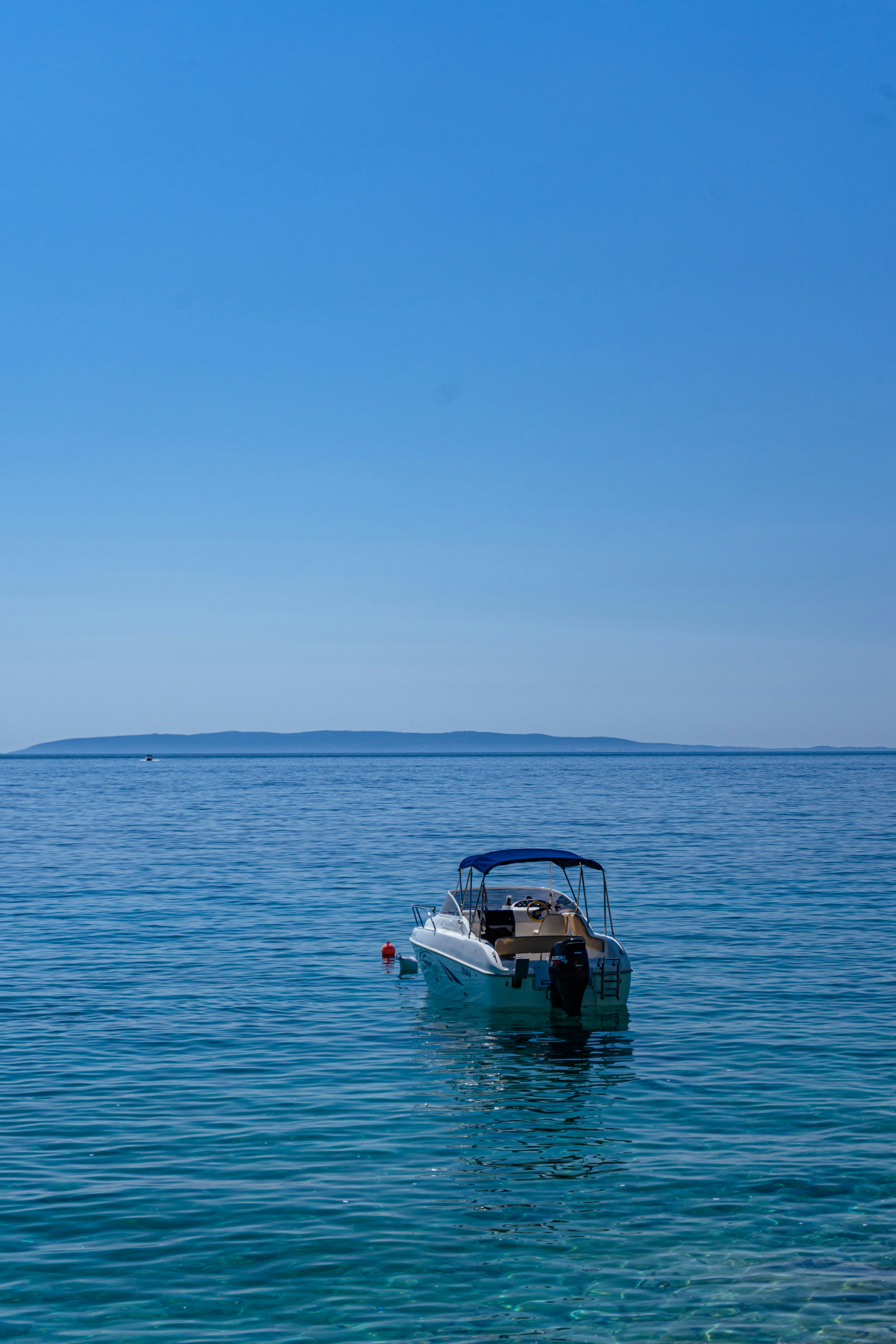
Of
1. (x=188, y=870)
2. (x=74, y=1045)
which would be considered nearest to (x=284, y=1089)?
(x=74, y=1045)

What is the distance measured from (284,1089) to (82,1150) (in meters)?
3.67

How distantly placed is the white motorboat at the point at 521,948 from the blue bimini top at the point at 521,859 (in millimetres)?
36

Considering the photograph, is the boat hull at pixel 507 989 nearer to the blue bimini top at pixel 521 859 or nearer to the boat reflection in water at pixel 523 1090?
the boat reflection in water at pixel 523 1090

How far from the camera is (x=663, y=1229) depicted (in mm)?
13289

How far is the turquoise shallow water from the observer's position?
1166 centimetres

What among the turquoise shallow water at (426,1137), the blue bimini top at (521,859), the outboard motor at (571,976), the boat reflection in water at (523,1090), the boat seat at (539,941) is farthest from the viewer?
the blue bimini top at (521,859)

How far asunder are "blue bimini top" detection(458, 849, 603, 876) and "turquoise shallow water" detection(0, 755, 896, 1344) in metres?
3.19

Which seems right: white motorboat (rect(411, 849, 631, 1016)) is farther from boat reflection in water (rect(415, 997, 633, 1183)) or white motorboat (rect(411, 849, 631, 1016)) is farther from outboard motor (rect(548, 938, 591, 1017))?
boat reflection in water (rect(415, 997, 633, 1183))

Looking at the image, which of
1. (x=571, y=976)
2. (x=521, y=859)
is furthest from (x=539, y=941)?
(x=571, y=976)

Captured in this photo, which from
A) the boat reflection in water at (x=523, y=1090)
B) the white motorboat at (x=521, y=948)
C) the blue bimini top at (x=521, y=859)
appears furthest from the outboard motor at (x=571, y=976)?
the blue bimini top at (x=521, y=859)

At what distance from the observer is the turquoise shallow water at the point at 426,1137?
1166 cm

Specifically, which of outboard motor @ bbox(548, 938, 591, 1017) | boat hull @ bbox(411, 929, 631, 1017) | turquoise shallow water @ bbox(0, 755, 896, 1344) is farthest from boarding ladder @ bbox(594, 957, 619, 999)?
turquoise shallow water @ bbox(0, 755, 896, 1344)

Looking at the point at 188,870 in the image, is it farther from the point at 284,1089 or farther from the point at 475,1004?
the point at 284,1089

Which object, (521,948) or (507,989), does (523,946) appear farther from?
(507,989)
